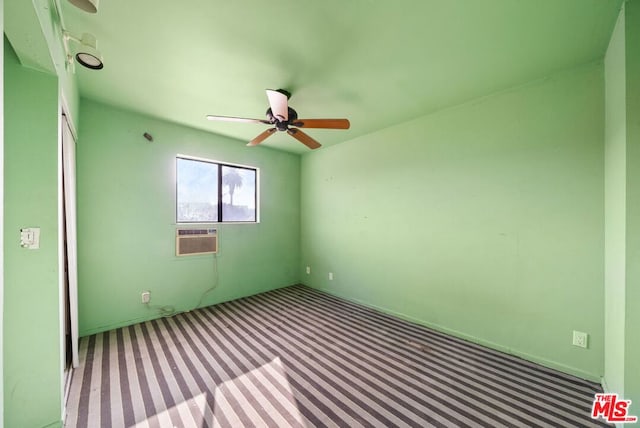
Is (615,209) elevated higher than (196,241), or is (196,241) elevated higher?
(615,209)

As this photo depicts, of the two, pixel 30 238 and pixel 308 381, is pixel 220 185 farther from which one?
pixel 308 381

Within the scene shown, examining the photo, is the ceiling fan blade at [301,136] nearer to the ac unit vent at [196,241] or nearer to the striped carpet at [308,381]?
the ac unit vent at [196,241]

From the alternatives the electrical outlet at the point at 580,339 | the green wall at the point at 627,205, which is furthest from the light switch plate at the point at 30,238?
the electrical outlet at the point at 580,339

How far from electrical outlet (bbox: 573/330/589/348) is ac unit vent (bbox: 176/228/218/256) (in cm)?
404

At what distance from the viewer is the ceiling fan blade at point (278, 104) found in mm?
2002

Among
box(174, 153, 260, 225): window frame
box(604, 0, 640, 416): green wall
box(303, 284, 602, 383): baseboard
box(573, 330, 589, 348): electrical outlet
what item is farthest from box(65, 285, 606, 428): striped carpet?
box(174, 153, 260, 225): window frame

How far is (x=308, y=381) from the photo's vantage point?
2045 millimetres

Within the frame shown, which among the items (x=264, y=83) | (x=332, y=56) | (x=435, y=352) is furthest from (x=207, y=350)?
(x=332, y=56)

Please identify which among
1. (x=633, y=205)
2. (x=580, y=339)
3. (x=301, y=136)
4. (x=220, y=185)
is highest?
(x=301, y=136)


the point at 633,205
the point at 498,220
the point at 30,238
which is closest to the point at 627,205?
the point at 633,205

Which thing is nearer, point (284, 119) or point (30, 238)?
point (30, 238)

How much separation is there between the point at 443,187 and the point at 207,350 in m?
3.07

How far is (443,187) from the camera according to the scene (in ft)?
9.46

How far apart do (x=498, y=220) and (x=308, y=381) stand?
7.67 ft
